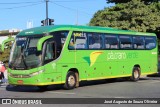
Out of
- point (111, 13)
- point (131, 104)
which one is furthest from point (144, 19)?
point (131, 104)

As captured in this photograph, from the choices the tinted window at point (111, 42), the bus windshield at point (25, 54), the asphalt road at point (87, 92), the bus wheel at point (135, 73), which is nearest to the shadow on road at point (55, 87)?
the asphalt road at point (87, 92)

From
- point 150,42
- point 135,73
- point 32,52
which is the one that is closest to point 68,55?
point 32,52

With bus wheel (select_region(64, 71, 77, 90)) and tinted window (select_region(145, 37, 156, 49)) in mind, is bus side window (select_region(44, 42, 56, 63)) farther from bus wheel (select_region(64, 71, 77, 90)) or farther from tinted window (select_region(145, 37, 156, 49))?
tinted window (select_region(145, 37, 156, 49))

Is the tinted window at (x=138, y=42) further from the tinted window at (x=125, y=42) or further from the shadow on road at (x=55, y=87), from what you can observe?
the shadow on road at (x=55, y=87)

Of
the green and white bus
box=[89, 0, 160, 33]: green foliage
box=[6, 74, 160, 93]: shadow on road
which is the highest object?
box=[89, 0, 160, 33]: green foliage

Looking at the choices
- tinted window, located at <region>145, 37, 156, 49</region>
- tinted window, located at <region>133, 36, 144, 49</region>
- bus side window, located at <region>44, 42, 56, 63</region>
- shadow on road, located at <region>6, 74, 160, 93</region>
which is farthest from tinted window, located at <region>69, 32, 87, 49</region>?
tinted window, located at <region>145, 37, 156, 49</region>

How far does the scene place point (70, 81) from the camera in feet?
63.5

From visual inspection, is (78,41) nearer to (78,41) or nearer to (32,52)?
(78,41)

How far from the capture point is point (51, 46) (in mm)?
18375

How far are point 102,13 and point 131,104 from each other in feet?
89.9

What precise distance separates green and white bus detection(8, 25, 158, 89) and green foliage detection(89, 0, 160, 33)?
41.9ft

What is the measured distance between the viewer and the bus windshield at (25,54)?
17.9m

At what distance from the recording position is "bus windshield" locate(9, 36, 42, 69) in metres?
17.9

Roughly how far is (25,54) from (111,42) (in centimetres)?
599
